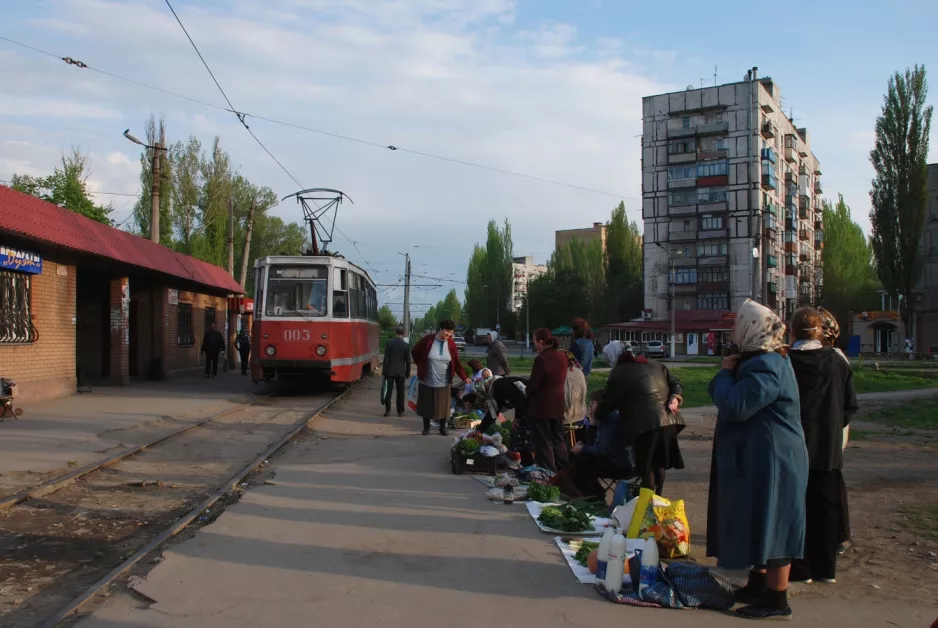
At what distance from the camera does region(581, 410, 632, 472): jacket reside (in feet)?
24.5

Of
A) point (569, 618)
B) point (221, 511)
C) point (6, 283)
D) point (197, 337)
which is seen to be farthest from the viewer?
point (197, 337)

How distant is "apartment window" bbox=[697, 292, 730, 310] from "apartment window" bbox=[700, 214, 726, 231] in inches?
216

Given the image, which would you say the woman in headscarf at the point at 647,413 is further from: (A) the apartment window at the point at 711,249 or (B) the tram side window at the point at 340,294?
(A) the apartment window at the point at 711,249

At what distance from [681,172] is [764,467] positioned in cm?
6647

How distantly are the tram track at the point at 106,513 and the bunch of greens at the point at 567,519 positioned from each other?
302 cm

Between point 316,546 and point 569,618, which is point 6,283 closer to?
point 316,546

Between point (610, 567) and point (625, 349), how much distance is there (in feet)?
9.38

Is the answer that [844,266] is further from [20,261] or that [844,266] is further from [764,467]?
[764,467]

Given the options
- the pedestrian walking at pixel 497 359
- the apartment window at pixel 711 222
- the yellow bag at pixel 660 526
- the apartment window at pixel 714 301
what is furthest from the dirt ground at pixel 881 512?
the apartment window at pixel 711 222

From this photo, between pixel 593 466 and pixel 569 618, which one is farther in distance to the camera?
pixel 593 466

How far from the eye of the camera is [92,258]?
59.8ft

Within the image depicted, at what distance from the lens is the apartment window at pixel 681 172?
67250mm

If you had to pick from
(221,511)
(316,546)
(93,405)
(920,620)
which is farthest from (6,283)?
(920,620)

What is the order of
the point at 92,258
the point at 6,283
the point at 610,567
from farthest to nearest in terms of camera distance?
1. the point at 92,258
2. the point at 6,283
3. the point at 610,567
